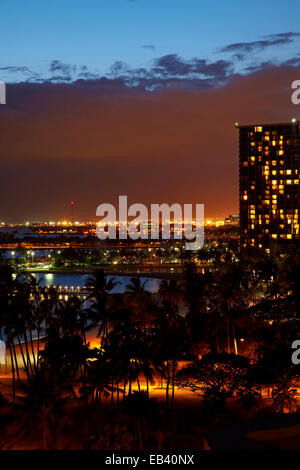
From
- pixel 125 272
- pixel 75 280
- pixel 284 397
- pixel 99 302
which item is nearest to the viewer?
pixel 284 397

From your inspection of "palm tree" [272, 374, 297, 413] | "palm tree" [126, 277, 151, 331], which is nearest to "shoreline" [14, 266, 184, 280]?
"palm tree" [126, 277, 151, 331]

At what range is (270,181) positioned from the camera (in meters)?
105

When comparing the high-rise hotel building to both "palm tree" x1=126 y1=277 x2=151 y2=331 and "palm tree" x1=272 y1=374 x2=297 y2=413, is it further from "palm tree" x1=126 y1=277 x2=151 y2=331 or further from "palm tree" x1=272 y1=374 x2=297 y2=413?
"palm tree" x1=272 y1=374 x2=297 y2=413

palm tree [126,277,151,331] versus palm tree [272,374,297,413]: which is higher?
palm tree [126,277,151,331]

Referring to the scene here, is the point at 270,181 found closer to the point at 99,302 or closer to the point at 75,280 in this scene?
the point at 75,280

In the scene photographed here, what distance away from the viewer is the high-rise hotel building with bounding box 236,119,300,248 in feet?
341

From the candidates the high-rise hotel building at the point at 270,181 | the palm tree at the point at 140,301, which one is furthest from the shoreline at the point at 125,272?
the palm tree at the point at 140,301

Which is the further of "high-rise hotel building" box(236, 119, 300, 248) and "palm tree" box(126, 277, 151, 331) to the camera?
"high-rise hotel building" box(236, 119, 300, 248)

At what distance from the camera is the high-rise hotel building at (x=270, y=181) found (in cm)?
10388

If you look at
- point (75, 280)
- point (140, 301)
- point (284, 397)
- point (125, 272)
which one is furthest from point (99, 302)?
point (125, 272)

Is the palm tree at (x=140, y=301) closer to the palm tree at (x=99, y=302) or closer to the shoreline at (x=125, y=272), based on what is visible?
the palm tree at (x=99, y=302)

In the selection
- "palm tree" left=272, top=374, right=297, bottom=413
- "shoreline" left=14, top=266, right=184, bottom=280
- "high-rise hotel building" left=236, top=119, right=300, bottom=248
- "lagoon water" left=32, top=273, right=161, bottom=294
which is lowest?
"lagoon water" left=32, top=273, right=161, bottom=294
